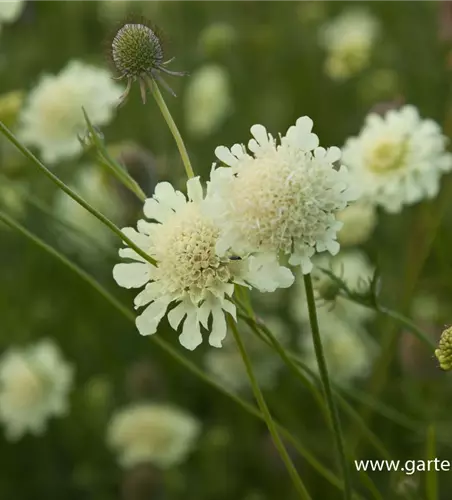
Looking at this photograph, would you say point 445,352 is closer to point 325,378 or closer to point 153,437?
point 325,378

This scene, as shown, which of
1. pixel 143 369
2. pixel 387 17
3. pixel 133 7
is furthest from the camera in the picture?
pixel 387 17

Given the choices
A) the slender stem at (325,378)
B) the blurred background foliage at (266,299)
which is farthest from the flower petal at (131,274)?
the blurred background foliage at (266,299)

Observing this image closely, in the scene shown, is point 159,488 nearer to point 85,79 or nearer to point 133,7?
point 85,79

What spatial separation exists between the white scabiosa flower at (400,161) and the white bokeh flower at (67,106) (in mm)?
344

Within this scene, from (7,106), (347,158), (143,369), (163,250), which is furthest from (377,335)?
(163,250)

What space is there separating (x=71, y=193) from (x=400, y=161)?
505 mm

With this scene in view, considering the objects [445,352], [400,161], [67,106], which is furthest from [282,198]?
[67,106]

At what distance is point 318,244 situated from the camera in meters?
0.54

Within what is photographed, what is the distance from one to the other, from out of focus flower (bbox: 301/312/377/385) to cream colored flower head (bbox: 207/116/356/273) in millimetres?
771

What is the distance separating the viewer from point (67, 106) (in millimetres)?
1148

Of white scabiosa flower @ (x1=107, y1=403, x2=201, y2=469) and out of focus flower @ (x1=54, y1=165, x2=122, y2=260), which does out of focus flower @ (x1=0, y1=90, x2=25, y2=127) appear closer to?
white scabiosa flower @ (x1=107, y1=403, x2=201, y2=469)

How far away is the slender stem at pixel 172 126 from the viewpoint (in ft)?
1.78

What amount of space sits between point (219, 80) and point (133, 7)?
354mm

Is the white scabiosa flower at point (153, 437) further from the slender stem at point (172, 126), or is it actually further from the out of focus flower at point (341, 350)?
the slender stem at point (172, 126)
